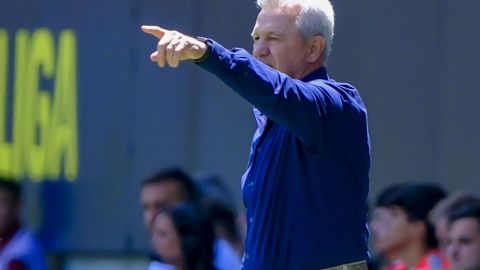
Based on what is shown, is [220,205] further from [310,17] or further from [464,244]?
[310,17]

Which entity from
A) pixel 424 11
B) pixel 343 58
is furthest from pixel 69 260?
pixel 424 11

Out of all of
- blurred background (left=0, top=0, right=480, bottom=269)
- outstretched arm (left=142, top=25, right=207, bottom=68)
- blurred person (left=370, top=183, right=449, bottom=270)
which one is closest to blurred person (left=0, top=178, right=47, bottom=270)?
blurred background (left=0, top=0, right=480, bottom=269)

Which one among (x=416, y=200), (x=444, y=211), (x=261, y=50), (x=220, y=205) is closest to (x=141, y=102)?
(x=220, y=205)

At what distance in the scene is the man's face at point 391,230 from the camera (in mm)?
4617

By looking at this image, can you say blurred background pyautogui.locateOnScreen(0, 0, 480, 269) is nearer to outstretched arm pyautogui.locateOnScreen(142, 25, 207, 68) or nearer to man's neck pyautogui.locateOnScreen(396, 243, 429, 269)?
man's neck pyautogui.locateOnScreen(396, 243, 429, 269)

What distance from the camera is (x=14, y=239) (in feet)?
17.9

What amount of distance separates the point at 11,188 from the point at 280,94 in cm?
285

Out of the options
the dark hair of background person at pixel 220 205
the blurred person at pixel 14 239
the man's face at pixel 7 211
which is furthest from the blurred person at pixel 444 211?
the man's face at pixel 7 211

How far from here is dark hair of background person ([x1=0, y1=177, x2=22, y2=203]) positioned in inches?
223

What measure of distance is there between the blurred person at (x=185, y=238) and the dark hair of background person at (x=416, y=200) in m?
0.67

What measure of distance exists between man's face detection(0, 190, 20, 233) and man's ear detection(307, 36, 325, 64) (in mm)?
2425

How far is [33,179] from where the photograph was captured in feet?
19.7

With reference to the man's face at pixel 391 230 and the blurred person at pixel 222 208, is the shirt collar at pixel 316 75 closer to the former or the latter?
the man's face at pixel 391 230

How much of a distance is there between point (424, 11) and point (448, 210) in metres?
1.39
